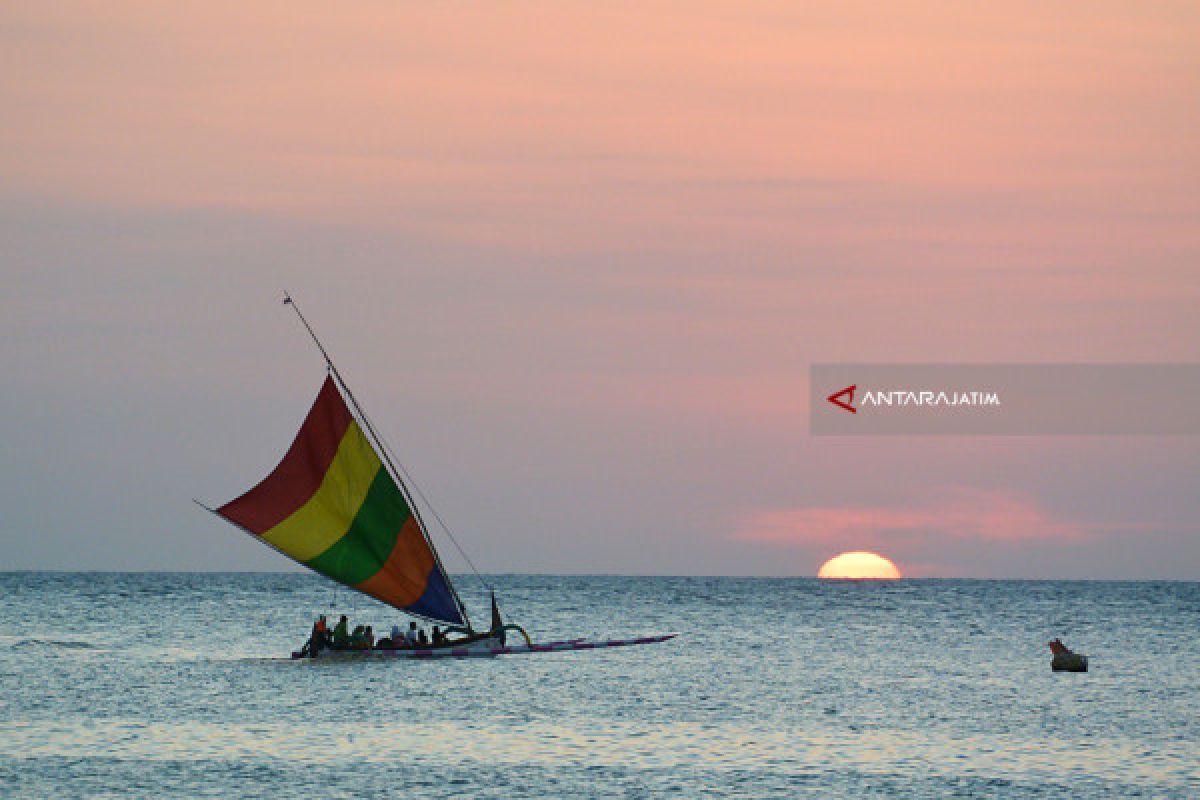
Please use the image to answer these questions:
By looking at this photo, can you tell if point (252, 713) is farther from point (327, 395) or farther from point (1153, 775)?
point (1153, 775)

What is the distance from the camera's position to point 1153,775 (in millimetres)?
33188

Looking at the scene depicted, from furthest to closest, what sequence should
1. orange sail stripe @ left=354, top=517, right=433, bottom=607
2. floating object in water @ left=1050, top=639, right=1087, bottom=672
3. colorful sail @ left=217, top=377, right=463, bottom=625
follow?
floating object in water @ left=1050, top=639, right=1087, bottom=672 < orange sail stripe @ left=354, top=517, right=433, bottom=607 < colorful sail @ left=217, top=377, right=463, bottom=625

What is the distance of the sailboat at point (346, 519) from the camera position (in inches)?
1919

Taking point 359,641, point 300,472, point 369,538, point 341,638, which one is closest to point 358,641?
point 359,641

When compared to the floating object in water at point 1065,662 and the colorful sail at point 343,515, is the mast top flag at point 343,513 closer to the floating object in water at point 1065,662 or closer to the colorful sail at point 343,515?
the colorful sail at point 343,515

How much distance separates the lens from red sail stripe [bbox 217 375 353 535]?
157 feet

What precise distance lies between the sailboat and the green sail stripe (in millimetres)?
29

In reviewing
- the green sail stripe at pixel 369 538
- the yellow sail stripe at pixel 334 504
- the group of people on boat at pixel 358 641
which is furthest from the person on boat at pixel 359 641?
the yellow sail stripe at pixel 334 504

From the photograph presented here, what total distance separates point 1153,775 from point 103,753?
20.2 metres

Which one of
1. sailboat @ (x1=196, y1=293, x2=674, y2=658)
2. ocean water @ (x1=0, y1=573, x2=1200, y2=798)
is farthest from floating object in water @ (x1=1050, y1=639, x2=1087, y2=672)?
sailboat @ (x1=196, y1=293, x2=674, y2=658)

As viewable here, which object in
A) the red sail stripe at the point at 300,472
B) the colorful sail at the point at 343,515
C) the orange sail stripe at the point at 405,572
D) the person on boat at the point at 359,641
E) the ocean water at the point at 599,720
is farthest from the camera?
the person on boat at the point at 359,641

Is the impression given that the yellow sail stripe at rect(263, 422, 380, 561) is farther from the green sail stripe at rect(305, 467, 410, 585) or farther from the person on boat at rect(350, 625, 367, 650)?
the person on boat at rect(350, 625, 367, 650)

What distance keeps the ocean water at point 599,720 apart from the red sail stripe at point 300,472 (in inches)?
187

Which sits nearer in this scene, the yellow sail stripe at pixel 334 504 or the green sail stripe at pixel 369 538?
the yellow sail stripe at pixel 334 504
